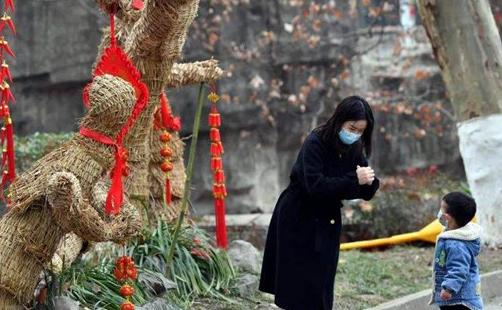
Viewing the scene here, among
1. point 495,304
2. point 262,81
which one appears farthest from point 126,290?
point 262,81

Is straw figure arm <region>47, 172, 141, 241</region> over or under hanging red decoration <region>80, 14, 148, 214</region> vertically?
under

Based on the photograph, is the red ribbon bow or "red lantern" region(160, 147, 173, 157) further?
"red lantern" region(160, 147, 173, 157)

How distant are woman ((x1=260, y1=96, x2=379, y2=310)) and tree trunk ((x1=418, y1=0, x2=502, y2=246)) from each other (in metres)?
5.01

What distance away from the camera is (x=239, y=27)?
1516 centimetres

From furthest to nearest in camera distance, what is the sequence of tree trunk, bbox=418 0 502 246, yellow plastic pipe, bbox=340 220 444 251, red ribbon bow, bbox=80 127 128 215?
yellow plastic pipe, bbox=340 220 444 251
tree trunk, bbox=418 0 502 246
red ribbon bow, bbox=80 127 128 215

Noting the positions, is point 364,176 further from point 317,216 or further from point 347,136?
point 317,216

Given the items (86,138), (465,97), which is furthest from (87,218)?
Answer: (465,97)

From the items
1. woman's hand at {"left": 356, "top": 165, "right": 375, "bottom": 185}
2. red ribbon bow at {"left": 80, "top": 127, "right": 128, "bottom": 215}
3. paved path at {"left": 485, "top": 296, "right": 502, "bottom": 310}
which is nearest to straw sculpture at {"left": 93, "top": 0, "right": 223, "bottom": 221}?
red ribbon bow at {"left": 80, "top": 127, "right": 128, "bottom": 215}

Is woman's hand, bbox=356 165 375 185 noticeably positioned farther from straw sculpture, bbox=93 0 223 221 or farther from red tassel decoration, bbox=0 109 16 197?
red tassel decoration, bbox=0 109 16 197

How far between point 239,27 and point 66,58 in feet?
8.84

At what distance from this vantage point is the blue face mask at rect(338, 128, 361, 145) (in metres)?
5.72

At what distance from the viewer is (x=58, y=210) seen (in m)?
4.98

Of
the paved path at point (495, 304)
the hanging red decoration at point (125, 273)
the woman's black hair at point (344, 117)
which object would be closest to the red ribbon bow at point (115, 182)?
A: the hanging red decoration at point (125, 273)

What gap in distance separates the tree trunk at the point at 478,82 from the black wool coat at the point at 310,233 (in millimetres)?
5021
